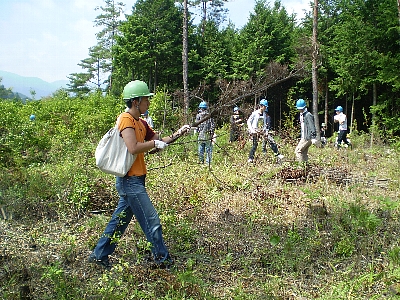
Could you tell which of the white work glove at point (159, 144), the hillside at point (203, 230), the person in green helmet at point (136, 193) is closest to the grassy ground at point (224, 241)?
the hillside at point (203, 230)

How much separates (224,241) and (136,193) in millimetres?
1369

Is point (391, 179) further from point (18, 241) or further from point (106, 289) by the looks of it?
point (18, 241)

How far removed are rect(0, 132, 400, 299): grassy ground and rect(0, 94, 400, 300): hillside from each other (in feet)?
0.05

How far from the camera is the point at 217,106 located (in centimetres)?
451

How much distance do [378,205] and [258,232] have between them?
195cm

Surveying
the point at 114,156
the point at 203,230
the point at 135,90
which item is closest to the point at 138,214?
the point at 114,156

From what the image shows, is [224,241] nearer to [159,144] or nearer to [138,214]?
[138,214]

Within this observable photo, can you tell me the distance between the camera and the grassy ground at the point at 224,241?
10.5ft

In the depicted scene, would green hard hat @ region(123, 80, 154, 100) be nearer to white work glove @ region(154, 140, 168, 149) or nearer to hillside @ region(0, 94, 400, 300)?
white work glove @ region(154, 140, 168, 149)

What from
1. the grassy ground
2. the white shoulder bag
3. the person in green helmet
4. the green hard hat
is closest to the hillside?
the grassy ground

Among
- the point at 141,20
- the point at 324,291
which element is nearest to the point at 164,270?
the point at 324,291

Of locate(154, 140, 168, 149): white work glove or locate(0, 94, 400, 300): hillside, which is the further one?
locate(154, 140, 168, 149): white work glove

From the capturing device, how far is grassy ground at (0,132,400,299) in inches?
126

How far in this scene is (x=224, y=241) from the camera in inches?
170
